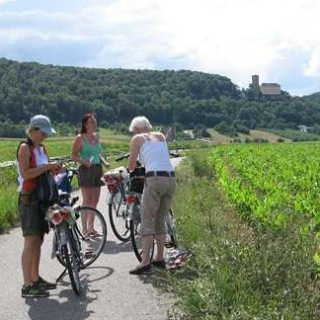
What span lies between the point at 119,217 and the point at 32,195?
11.6ft

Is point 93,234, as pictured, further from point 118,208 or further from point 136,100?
point 136,100

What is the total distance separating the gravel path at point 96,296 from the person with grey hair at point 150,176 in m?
0.40

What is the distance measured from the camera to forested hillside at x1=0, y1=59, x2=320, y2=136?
104 meters

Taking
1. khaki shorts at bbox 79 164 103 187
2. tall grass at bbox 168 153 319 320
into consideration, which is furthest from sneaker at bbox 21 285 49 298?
khaki shorts at bbox 79 164 103 187

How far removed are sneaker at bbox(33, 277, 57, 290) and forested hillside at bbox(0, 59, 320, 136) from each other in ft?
281

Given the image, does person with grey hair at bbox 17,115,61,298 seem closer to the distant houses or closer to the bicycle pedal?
the bicycle pedal

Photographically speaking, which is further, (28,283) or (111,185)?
(111,185)

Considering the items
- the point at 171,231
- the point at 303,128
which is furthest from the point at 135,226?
the point at 303,128

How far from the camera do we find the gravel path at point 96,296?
6.41 metres

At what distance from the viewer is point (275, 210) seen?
9.09 meters

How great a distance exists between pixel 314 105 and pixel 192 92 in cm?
3450

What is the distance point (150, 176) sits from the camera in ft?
25.8

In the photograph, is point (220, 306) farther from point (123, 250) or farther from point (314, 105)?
point (314, 105)

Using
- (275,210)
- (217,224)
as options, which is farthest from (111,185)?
(275,210)
